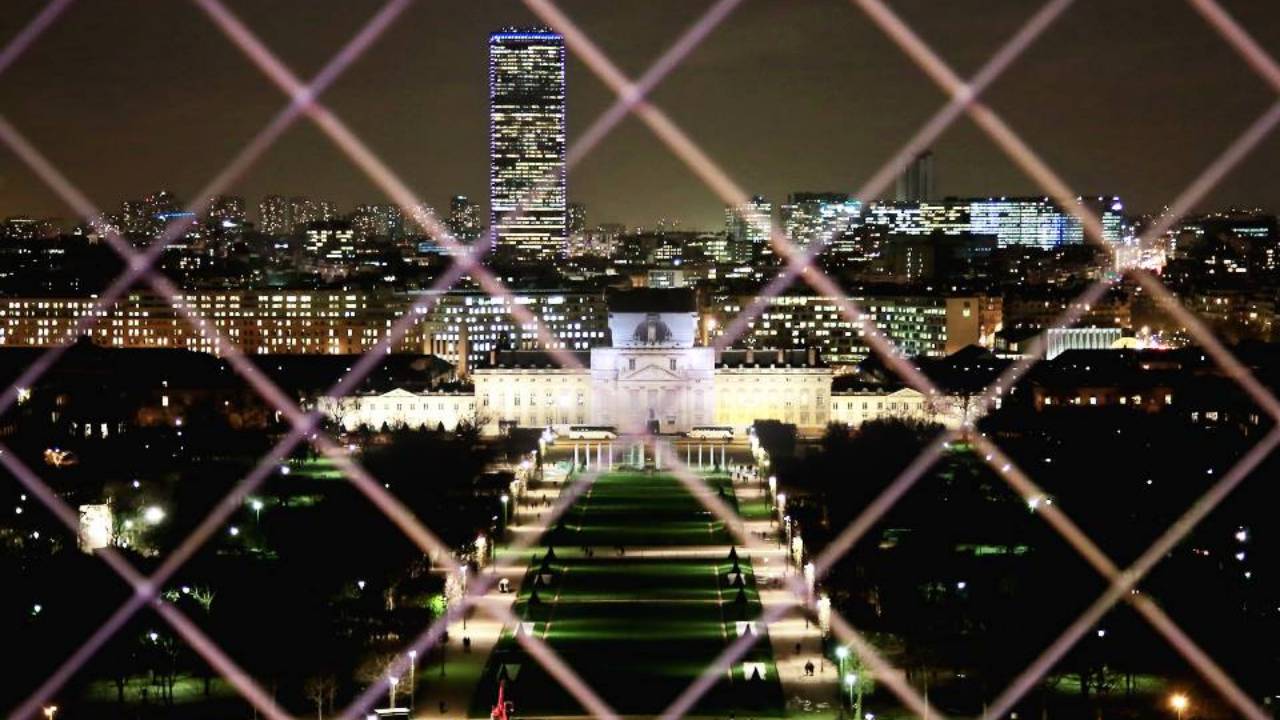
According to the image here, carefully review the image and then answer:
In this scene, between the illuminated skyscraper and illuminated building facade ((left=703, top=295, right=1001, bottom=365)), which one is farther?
the illuminated skyscraper

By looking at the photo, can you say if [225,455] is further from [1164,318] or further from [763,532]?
[1164,318]

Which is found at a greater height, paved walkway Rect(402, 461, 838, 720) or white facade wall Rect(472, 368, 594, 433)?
white facade wall Rect(472, 368, 594, 433)

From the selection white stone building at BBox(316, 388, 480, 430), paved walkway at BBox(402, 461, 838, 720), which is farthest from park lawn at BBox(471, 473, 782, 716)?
white stone building at BBox(316, 388, 480, 430)

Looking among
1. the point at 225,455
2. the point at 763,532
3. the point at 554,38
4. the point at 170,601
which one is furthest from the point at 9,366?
the point at 554,38

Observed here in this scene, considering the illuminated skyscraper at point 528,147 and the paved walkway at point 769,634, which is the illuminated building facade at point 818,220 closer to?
the illuminated skyscraper at point 528,147

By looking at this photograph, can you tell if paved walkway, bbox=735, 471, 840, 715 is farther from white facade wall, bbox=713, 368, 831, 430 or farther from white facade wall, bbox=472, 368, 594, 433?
white facade wall, bbox=472, 368, 594, 433

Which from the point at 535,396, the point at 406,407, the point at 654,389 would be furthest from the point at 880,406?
the point at 406,407
